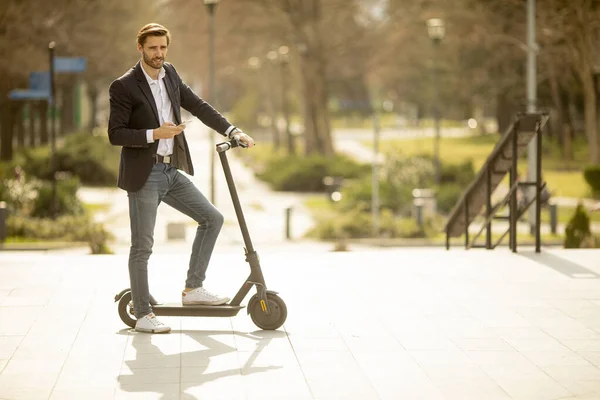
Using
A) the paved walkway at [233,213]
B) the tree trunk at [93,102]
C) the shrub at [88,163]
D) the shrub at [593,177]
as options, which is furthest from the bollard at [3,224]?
the tree trunk at [93,102]

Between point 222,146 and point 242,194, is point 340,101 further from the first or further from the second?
point 222,146

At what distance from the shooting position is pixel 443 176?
131ft

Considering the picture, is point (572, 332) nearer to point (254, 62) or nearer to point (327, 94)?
point (327, 94)

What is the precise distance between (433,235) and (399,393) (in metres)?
19.2

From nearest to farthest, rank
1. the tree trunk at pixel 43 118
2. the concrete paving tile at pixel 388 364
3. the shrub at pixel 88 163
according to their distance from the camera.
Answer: the concrete paving tile at pixel 388 364
the shrub at pixel 88 163
the tree trunk at pixel 43 118

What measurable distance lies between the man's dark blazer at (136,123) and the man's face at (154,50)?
10cm

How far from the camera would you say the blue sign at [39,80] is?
41.1m

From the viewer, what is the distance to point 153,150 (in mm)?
7477

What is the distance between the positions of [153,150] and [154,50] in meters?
0.60

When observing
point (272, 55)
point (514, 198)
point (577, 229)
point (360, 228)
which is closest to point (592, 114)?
point (360, 228)

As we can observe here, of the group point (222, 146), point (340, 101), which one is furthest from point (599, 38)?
point (340, 101)

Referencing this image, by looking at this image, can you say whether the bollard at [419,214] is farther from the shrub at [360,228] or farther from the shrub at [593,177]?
the shrub at [593,177]

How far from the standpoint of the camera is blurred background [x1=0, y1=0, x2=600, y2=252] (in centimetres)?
2686

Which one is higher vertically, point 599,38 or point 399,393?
point 599,38
